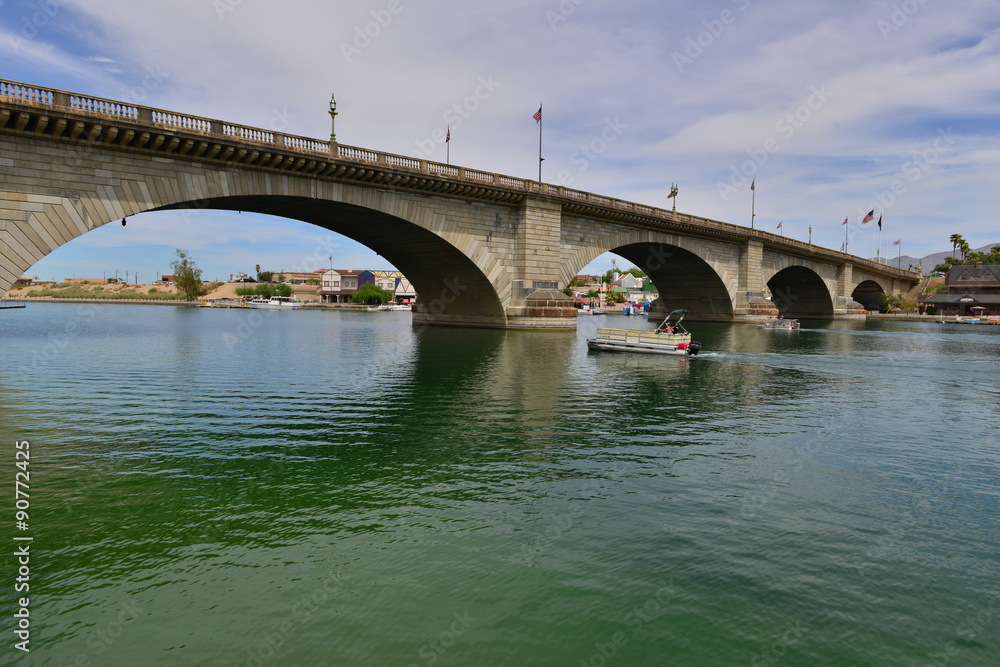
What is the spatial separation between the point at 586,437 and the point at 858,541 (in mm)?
7477

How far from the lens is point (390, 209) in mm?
40000

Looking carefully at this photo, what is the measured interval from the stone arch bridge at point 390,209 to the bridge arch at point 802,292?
14.6m

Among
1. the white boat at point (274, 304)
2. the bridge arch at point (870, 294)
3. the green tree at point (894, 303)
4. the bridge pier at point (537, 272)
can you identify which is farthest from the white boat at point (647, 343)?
the green tree at point (894, 303)

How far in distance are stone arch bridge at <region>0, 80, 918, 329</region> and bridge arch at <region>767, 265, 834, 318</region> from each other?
14.6 m

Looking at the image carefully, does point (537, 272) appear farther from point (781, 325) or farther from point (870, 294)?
point (870, 294)

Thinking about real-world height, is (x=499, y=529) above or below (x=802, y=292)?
below

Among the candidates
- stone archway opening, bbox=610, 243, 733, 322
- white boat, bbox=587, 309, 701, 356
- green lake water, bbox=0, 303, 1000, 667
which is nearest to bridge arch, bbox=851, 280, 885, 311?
stone archway opening, bbox=610, 243, 733, 322

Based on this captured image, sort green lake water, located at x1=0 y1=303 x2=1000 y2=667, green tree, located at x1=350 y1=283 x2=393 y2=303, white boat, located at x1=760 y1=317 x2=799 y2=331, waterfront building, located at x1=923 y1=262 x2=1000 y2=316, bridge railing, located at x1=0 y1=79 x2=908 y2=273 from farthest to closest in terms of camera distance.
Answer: green tree, located at x1=350 y1=283 x2=393 y2=303 → waterfront building, located at x1=923 y1=262 x2=1000 y2=316 → white boat, located at x1=760 y1=317 x2=799 y2=331 → bridge railing, located at x1=0 y1=79 x2=908 y2=273 → green lake water, located at x1=0 y1=303 x2=1000 y2=667

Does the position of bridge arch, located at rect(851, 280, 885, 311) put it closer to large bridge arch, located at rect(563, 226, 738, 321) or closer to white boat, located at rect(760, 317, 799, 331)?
large bridge arch, located at rect(563, 226, 738, 321)

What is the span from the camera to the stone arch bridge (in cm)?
2497

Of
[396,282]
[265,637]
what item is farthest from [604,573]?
[396,282]

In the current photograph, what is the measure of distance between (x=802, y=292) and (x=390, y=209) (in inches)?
3659

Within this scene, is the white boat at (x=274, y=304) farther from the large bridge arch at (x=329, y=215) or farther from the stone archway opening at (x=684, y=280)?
the stone archway opening at (x=684, y=280)

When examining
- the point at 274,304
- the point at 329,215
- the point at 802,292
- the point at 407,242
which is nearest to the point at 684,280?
the point at 802,292
